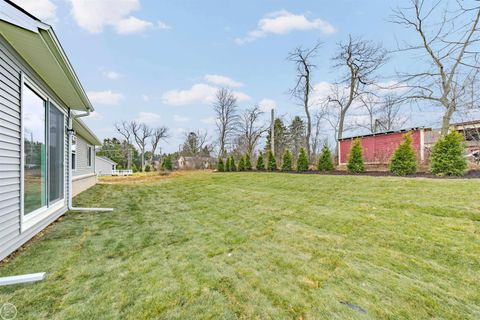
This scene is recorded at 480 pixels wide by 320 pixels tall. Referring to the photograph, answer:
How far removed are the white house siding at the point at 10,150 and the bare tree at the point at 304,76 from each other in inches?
592

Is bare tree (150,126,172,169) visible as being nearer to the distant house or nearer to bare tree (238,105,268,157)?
bare tree (238,105,268,157)

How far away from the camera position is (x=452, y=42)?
459 centimetres

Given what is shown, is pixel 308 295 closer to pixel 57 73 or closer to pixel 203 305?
pixel 203 305

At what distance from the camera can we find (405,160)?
6.99 meters

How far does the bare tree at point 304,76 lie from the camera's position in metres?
16.0

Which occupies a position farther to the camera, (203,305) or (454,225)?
(454,225)

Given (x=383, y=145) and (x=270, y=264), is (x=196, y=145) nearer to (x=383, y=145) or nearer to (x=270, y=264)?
(x=383, y=145)

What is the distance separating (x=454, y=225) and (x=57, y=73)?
247 inches

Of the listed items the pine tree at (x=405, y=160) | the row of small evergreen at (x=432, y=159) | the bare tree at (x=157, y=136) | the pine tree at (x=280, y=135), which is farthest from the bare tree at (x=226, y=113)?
the pine tree at (x=405, y=160)

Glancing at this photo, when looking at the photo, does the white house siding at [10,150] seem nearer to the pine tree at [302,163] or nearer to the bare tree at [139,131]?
the pine tree at [302,163]

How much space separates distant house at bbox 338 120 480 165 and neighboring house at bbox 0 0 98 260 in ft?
31.7

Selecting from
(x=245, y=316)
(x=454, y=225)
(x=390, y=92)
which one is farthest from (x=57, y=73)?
(x=390, y=92)

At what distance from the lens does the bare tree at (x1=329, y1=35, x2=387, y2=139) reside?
554 inches

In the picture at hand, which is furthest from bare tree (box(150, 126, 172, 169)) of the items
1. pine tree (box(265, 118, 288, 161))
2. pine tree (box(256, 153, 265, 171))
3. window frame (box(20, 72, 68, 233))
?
window frame (box(20, 72, 68, 233))
